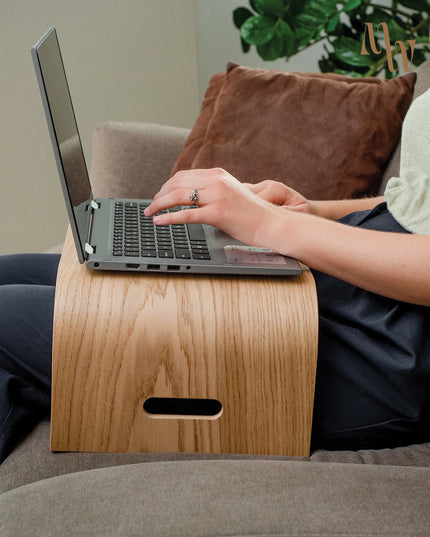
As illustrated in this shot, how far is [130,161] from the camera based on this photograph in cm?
159

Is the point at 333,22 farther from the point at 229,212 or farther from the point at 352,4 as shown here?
the point at 229,212

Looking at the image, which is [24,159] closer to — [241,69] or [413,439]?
[241,69]

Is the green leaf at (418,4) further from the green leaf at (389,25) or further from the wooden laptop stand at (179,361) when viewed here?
the wooden laptop stand at (179,361)

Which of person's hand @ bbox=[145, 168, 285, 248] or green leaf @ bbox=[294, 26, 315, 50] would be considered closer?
person's hand @ bbox=[145, 168, 285, 248]

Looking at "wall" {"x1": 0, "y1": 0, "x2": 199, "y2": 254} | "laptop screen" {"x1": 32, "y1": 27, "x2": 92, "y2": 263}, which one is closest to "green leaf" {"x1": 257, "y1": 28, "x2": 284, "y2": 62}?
"wall" {"x1": 0, "y1": 0, "x2": 199, "y2": 254}

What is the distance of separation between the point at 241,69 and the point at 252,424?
1062mm

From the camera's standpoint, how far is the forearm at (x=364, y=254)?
68cm

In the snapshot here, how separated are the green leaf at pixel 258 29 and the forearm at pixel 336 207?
1.23 m

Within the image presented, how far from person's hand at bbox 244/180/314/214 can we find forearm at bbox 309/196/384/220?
0.04 m

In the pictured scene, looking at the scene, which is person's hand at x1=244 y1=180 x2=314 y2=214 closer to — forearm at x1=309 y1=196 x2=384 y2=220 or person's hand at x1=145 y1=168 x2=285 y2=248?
forearm at x1=309 y1=196 x2=384 y2=220

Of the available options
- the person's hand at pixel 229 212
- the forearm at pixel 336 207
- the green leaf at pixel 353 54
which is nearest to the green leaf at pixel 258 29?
the green leaf at pixel 353 54

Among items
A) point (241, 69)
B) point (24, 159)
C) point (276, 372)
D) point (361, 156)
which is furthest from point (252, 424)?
point (24, 159)

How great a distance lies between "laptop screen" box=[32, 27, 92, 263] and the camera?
0.66 meters

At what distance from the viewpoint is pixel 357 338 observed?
0.75m
